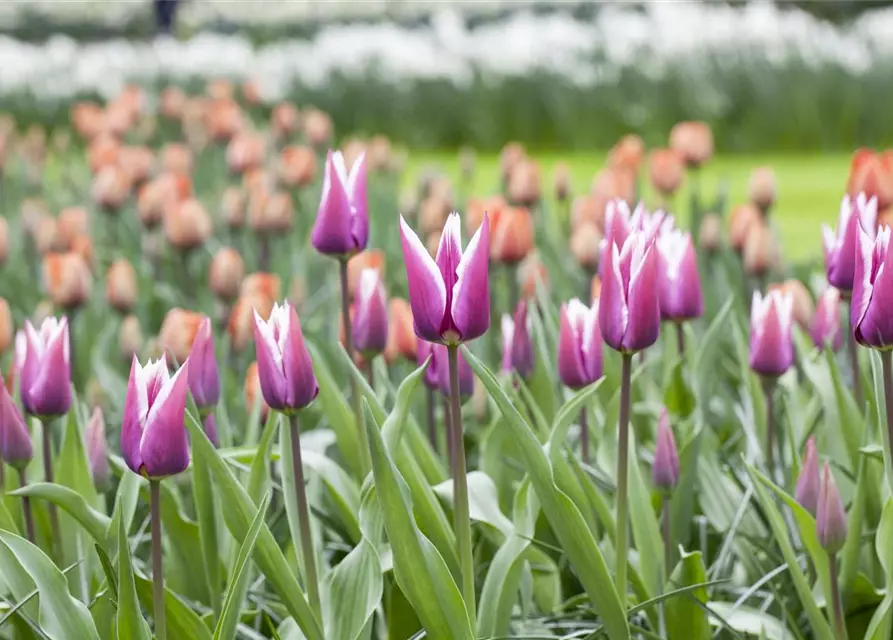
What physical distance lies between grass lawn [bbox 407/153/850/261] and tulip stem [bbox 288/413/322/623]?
134 inches

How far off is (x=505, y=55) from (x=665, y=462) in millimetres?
8850

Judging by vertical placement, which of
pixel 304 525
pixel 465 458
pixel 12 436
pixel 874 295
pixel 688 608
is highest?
pixel 874 295

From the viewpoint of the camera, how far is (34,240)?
4.30 m

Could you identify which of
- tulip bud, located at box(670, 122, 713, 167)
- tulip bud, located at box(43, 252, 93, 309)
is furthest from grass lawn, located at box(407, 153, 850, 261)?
tulip bud, located at box(43, 252, 93, 309)

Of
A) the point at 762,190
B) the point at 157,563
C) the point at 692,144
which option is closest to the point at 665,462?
the point at 157,563

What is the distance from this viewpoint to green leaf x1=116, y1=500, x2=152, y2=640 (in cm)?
141

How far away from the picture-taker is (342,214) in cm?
179

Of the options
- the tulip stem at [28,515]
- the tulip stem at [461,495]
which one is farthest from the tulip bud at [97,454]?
the tulip stem at [461,495]

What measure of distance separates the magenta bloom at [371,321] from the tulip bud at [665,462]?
1.50ft

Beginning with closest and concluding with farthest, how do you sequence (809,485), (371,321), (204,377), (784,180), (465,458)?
(809,485) < (204,377) < (371,321) < (465,458) < (784,180)

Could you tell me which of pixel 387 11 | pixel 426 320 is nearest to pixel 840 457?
pixel 426 320

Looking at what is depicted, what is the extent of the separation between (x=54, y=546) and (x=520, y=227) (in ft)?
4.10

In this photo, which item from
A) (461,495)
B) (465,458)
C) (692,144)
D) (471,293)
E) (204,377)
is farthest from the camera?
(692,144)

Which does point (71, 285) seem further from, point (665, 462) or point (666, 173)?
point (666, 173)
